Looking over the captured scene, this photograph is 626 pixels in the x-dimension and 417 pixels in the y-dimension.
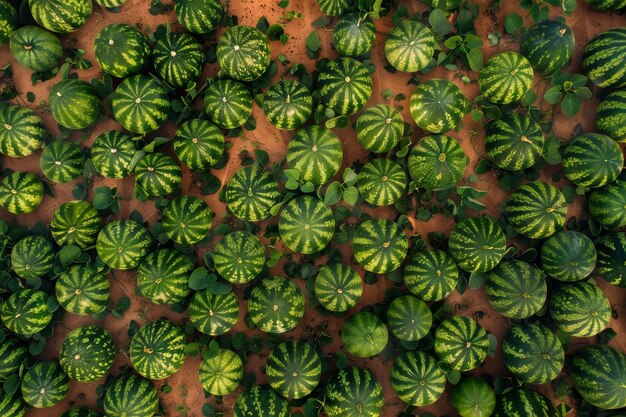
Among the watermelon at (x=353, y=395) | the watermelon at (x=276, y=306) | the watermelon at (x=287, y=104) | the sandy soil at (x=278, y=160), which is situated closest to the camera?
the watermelon at (x=353, y=395)

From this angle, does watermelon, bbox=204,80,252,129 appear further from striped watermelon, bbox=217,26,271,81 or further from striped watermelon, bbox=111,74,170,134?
striped watermelon, bbox=111,74,170,134

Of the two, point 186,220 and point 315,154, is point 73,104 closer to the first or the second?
point 186,220

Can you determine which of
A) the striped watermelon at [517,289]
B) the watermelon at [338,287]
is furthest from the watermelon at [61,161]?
the striped watermelon at [517,289]

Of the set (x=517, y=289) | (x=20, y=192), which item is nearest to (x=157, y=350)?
(x=20, y=192)

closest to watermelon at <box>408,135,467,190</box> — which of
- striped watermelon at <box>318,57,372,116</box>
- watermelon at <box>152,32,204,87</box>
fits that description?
striped watermelon at <box>318,57,372,116</box>

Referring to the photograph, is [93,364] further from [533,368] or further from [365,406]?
[533,368]

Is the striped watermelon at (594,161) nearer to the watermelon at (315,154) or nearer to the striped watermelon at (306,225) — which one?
the watermelon at (315,154)
